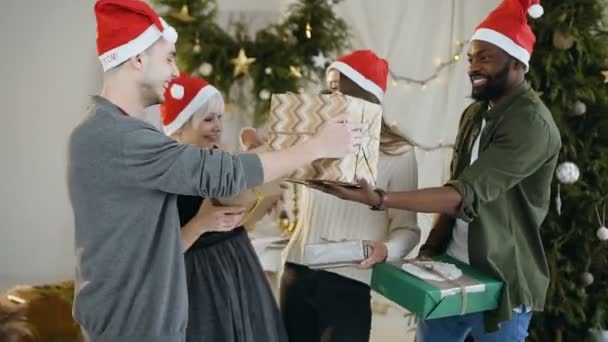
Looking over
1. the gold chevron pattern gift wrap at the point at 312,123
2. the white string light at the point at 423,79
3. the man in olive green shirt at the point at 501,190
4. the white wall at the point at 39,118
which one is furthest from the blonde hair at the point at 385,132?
the white wall at the point at 39,118

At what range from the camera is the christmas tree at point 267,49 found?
2.74 meters

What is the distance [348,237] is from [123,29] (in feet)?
2.82

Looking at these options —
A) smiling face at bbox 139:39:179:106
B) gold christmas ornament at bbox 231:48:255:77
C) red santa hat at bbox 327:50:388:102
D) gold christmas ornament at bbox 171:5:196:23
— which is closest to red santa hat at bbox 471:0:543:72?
red santa hat at bbox 327:50:388:102

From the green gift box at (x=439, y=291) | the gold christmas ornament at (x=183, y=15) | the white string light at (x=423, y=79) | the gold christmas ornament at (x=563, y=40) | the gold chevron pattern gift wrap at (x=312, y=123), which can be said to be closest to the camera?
the gold chevron pattern gift wrap at (x=312, y=123)

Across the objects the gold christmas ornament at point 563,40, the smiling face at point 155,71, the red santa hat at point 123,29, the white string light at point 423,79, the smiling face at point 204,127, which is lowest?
the smiling face at point 204,127

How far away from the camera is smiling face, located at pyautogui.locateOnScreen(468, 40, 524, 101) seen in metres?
1.57

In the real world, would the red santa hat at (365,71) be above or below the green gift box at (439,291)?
above

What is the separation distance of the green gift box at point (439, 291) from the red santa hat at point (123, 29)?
88 cm

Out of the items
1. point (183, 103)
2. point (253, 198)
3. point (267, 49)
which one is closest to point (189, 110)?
point (183, 103)

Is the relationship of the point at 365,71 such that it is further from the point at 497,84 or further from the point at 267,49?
the point at 267,49

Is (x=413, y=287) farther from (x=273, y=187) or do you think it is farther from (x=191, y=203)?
(x=191, y=203)

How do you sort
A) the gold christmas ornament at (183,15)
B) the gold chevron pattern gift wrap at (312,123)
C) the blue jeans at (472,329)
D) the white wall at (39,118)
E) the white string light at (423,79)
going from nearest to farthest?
the gold chevron pattern gift wrap at (312,123) < the blue jeans at (472,329) < the gold christmas ornament at (183,15) < the white wall at (39,118) < the white string light at (423,79)

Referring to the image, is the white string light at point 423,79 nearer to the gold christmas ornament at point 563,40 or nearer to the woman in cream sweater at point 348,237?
the gold christmas ornament at point 563,40

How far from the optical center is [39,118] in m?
3.31
